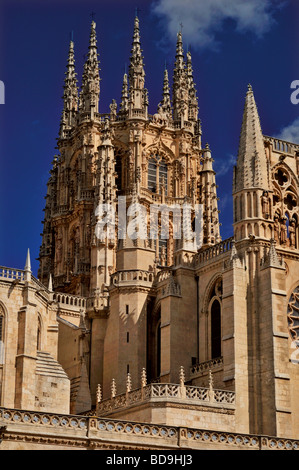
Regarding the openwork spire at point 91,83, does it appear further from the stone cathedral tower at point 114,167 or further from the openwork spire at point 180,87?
the openwork spire at point 180,87

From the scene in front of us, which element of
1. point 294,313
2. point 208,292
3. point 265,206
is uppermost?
point 265,206

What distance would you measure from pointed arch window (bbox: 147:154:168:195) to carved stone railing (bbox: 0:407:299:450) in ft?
122

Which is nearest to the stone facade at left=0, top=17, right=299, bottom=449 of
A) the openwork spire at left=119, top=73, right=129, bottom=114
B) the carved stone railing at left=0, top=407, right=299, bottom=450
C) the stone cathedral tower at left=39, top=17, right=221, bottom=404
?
the carved stone railing at left=0, top=407, right=299, bottom=450

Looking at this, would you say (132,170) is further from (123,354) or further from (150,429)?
(150,429)

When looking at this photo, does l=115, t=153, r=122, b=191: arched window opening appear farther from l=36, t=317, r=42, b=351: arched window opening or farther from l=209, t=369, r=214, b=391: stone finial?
l=209, t=369, r=214, b=391: stone finial

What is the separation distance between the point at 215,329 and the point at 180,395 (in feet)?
23.8

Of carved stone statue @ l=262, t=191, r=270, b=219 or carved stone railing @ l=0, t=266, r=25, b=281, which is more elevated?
carved stone statue @ l=262, t=191, r=270, b=219

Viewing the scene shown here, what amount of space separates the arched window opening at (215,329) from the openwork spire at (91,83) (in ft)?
91.2

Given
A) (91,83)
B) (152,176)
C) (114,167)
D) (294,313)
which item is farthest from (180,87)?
(294,313)

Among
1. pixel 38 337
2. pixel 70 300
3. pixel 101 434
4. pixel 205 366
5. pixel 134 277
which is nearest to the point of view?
pixel 101 434

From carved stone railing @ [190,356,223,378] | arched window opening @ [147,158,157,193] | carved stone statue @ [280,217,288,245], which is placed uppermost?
arched window opening @ [147,158,157,193]

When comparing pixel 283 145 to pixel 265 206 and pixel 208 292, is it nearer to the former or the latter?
pixel 265 206

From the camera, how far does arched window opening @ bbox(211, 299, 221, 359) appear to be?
51.4 metres

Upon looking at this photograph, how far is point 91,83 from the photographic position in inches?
3017
